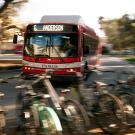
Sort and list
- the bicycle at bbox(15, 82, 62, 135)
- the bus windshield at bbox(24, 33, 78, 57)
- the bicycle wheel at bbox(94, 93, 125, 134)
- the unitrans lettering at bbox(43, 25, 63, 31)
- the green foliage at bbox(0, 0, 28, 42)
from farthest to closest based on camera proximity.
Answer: the green foliage at bbox(0, 0, 28, 42)
the unitrans lettering at bbox(43, 25, 63, 31)
the bus windshield at bbox(24, 33, 78, 57)
the bicycle wheel at bbox(94, 93, 125, 134)
the bicycle at bbox(15, 82, 62, 135)

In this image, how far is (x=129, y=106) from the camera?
26.7 feet

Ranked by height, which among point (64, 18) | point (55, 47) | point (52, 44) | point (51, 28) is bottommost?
point (55, 47)

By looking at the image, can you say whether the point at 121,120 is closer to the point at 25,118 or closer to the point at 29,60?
the point at 25,118

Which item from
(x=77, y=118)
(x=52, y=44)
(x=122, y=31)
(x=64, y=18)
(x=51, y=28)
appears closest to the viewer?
(x=77, y=118)

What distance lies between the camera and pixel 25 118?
723 cm

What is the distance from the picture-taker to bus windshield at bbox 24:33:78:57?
18.0m

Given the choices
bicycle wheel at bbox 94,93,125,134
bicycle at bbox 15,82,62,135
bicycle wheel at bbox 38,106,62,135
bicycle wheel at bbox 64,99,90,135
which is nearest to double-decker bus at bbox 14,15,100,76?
bicycle wheel at bbox 94,93,125,134

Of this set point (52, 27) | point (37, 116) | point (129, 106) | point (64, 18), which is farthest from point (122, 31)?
point (37, 116)

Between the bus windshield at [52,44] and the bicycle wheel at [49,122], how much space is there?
11.1 metres

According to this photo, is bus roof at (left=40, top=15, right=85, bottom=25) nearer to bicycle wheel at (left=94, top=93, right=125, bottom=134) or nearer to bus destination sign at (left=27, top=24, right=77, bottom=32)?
bus destination sign at (left=27, top=24, right=77, bottom=32)

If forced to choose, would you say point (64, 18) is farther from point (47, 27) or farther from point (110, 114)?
point (110, 114)

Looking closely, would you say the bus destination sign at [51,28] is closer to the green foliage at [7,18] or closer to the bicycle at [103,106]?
the bicycle at [103,106]

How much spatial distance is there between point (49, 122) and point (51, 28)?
1194cm

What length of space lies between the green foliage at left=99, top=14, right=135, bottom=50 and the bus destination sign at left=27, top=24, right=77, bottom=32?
A: 60.7m
